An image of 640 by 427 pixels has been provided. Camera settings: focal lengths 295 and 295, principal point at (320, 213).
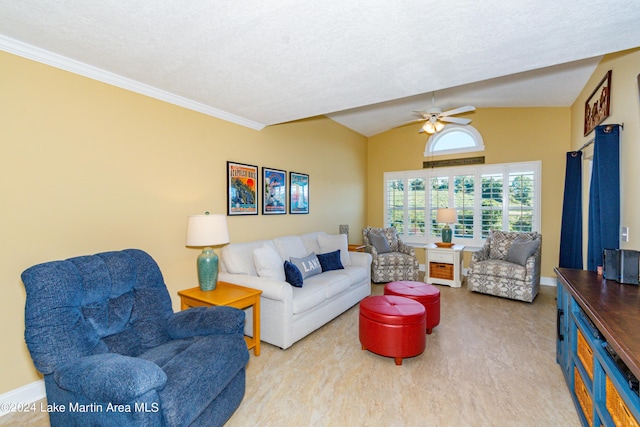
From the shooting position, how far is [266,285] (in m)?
→ 2.92

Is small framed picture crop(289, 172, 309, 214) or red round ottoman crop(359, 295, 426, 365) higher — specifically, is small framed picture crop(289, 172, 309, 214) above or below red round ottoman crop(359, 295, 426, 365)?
above

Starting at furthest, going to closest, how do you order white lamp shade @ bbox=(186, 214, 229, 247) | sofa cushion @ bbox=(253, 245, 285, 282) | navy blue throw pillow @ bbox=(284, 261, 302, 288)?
navy blue throw pillow @ bbox=(284, 261, 302, 288)
sofa cushion @ bbox=(253, 245, 285, 282)
white lamp shade @ bbox=(186, 214, 229, 247)

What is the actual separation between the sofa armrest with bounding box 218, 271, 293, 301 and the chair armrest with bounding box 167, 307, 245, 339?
702 mm

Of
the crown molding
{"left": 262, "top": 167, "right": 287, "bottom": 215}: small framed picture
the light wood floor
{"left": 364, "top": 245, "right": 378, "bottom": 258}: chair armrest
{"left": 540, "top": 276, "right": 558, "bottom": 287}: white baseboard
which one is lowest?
the light wood floor

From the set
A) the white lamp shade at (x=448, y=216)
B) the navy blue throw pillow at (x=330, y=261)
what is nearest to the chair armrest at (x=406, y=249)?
the white lamp shade at (x=448, y=216)

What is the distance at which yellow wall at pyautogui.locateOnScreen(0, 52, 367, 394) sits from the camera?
6.69 feet

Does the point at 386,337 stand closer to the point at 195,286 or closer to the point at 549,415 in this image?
the point at 549,415

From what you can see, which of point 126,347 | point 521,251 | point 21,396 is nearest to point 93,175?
point 126,347

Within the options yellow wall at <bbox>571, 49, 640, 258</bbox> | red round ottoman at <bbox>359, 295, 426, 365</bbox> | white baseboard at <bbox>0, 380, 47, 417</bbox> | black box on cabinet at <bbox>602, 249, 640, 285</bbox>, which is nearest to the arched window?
yellow wall at <bbox>571, 49, 640, 258</bbox>

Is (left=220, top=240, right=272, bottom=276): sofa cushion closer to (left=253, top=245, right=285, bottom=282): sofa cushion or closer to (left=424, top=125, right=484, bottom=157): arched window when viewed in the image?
(left=253, top=245, right=285, bottom=282): sofa cushion

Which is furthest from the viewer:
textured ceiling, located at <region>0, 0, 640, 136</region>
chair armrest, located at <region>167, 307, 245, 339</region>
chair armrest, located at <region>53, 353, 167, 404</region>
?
chair armrest, located at <region>167, 307, 245, 339</region>

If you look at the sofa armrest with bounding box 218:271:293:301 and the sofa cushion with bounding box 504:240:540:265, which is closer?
the sofa armrest with bounding box 218:271:293:301

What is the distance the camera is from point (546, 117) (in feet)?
16.3

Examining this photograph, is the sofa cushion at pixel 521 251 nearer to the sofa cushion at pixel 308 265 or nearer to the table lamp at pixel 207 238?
the sofa cushion at pixel 308 265
